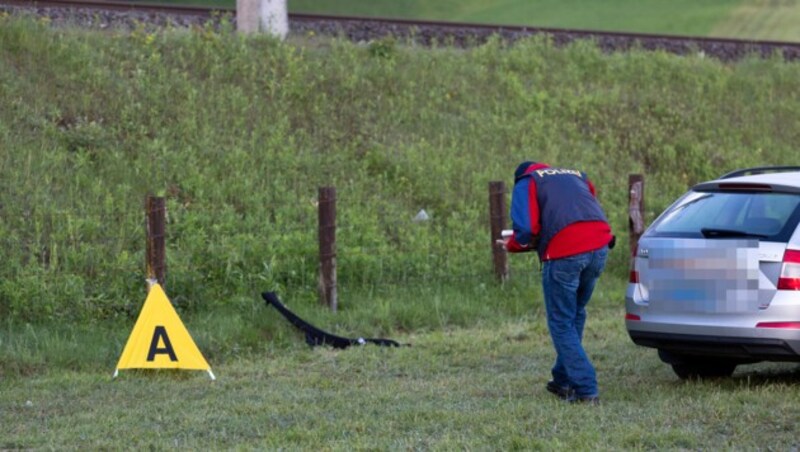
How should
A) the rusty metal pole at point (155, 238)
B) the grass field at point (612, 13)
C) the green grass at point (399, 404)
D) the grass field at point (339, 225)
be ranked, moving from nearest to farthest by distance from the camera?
the green grass at point (399, 404), the grass field at point (339, 225), the rusty metal pole at point (155, 238), the grass field at point (612, 13)

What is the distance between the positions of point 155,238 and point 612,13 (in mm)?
26702

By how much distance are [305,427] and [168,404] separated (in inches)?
52.2

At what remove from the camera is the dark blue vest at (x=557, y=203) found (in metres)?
8.71

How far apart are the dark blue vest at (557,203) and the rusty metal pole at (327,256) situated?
452 centimetres

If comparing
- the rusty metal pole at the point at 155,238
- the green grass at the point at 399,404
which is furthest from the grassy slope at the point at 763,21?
the rusty metal pole at the point at 155,238

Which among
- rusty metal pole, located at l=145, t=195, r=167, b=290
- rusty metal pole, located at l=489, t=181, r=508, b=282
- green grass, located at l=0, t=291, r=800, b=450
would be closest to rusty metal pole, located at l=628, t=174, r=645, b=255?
rusty metal pole, located at l=489, t=181, r=508, b=282

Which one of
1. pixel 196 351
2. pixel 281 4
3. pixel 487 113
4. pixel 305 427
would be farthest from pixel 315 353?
pixel 281 4

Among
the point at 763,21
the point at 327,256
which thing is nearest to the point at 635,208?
→ the point at 327,256

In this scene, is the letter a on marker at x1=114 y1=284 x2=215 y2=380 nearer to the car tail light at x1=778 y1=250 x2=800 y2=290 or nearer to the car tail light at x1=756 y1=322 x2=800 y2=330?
the car tail light at x1=756 y1=322 x2=800 y2=330

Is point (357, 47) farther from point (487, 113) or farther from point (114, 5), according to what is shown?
point (114, 5)

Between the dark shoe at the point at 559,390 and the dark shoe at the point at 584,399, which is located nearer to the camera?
the dark shoe at the point at 584,399

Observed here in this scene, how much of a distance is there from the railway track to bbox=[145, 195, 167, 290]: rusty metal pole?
765 centimetres

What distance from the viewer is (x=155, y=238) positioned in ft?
38.6

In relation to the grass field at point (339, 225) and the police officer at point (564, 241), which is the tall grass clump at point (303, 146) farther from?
the police officer at point (564, 241)
